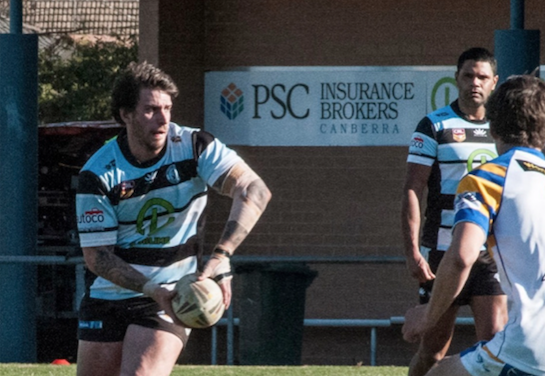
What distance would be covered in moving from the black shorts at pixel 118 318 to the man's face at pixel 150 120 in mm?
640

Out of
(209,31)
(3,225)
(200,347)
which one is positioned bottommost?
(200,347)

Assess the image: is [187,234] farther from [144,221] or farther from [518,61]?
[518,61]

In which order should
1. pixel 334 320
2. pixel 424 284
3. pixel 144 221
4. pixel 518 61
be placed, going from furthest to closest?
pixel 334 320, pixel 518 61, pixel 424 284, pixel 144 221

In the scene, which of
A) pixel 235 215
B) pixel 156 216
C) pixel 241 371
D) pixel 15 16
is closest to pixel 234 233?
pixel 235 215

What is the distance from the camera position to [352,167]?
12312 millimetres

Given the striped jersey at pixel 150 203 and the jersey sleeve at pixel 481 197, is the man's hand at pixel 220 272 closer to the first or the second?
the striped jersey at pixel 150 203

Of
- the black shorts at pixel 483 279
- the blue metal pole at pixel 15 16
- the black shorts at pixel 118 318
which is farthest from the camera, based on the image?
the blue metal pole at pixel 15 16

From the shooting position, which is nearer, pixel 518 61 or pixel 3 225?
pixel 518 61

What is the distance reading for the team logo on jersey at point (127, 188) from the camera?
5.29 metres

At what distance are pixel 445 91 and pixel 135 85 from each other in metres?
7.22

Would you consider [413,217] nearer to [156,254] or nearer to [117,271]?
[156,254]

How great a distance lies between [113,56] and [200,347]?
513 inches

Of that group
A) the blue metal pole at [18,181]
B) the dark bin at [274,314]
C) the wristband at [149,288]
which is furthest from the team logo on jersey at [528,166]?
the blue metal pole at [18,181]

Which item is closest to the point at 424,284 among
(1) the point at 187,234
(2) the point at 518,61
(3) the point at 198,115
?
(1) the point at 187,234
